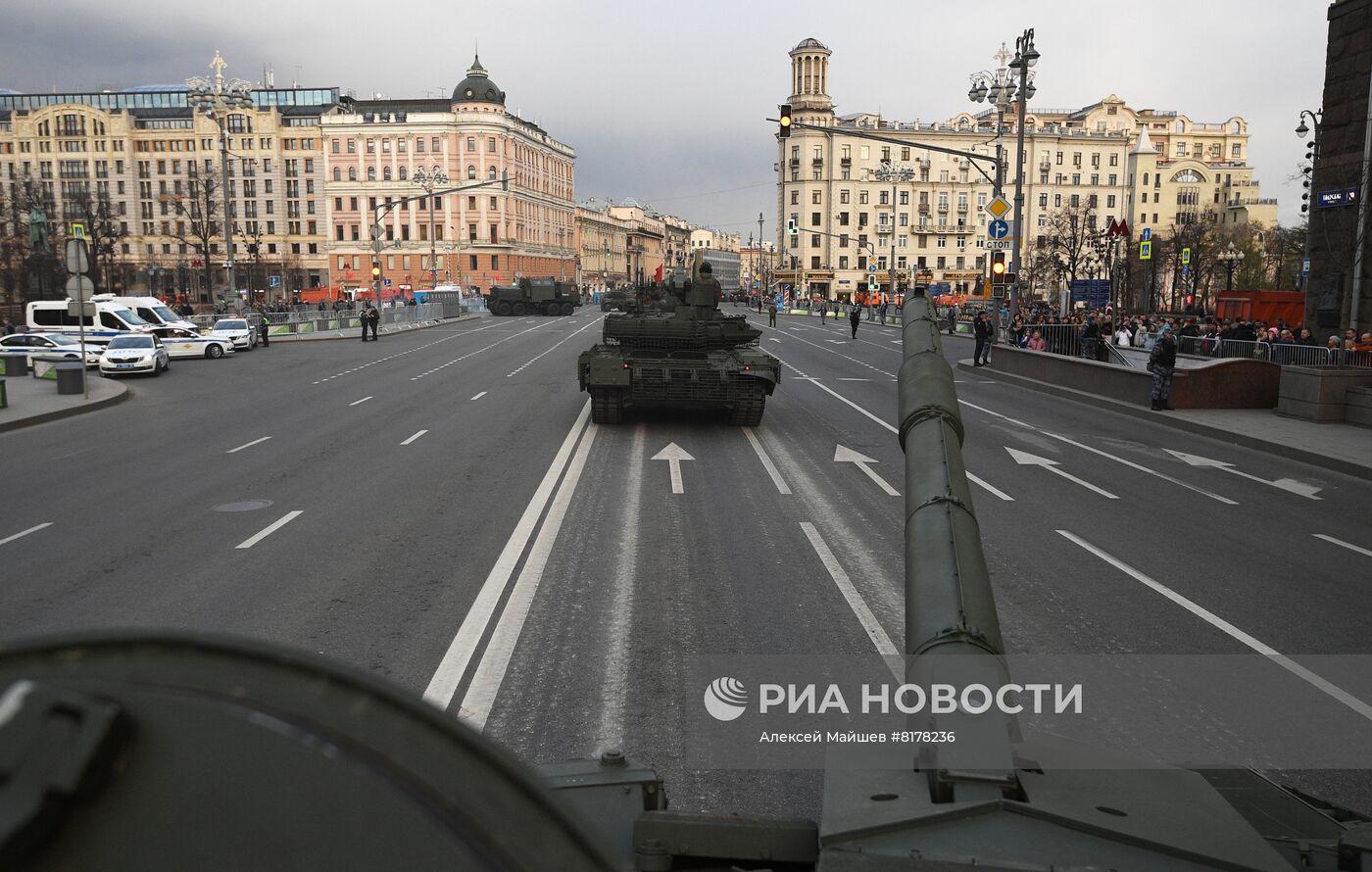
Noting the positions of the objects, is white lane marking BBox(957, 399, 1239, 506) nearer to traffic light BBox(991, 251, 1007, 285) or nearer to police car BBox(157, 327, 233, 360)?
traffic light BBox(991, 251, 1007, 285)

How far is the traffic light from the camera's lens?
3350cm

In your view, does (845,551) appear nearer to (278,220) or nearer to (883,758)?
(883,758)

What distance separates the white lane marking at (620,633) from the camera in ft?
19.1

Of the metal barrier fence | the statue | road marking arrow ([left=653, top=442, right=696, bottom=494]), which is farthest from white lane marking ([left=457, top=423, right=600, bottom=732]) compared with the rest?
the metal barrier fence

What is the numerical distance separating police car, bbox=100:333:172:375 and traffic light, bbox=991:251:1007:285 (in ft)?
85.5

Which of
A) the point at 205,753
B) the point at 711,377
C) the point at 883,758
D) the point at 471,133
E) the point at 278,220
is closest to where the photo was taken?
the point at 205,753

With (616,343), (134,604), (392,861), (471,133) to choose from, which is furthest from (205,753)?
(471,133)

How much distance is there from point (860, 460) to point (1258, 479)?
546 centimetres

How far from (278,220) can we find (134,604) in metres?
125

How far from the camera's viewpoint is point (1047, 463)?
50.6ft

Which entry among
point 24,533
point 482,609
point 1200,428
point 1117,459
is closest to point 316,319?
point 24,533

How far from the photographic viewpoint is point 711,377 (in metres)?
18.1

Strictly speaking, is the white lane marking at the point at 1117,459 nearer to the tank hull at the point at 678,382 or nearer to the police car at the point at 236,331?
the tank hull at the point at 678,382

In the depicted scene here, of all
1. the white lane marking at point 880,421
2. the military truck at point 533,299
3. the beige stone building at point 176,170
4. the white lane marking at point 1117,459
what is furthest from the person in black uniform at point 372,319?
the beige stone building at point 176,170
